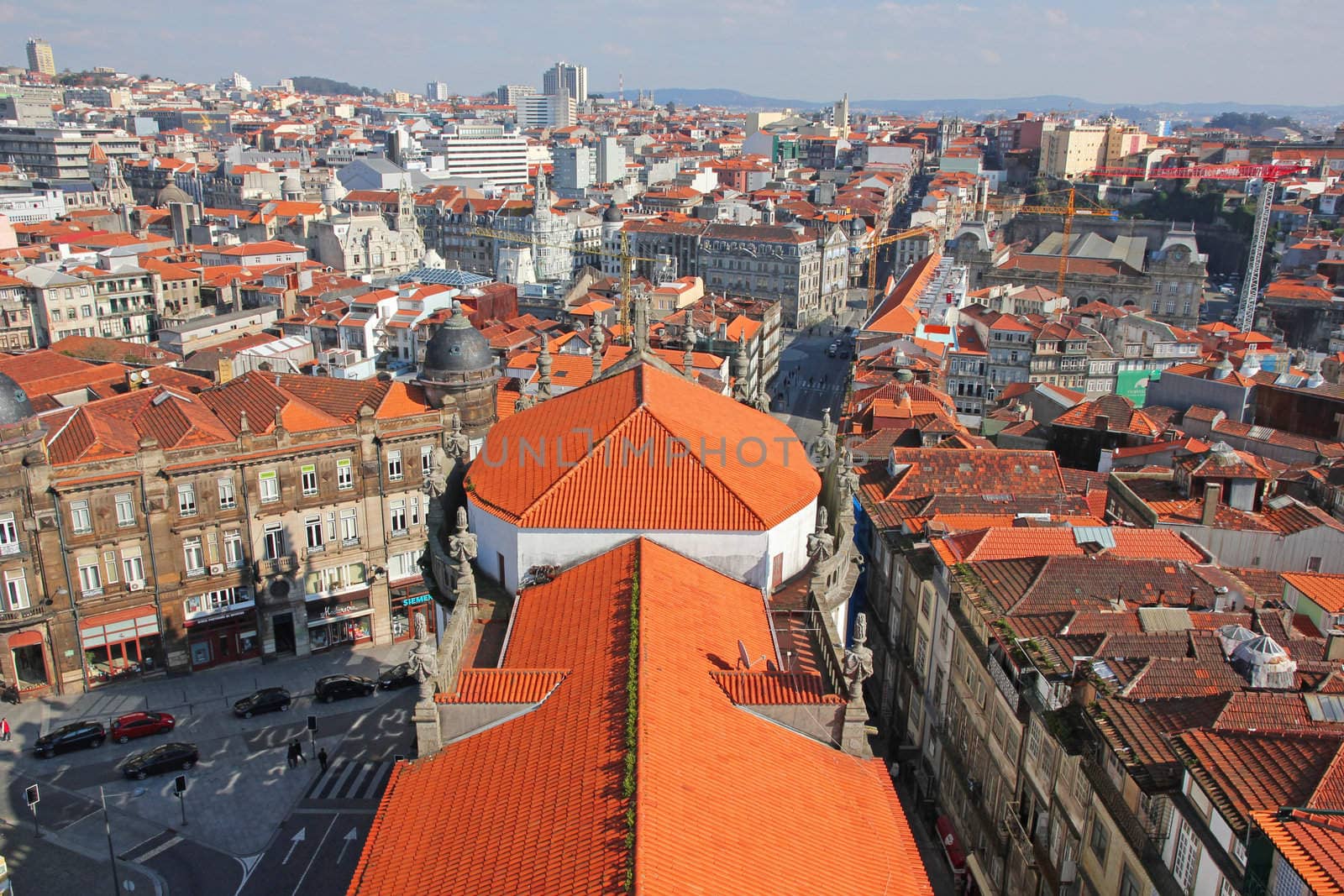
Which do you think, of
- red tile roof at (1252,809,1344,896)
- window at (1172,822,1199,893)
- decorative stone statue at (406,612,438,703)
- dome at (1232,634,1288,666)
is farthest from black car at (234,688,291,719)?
red tile roof at (1252,809,1344,896)

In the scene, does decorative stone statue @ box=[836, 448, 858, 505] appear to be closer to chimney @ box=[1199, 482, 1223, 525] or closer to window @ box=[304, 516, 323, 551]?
chimney @ box=[1199, 482, 1223, 525]

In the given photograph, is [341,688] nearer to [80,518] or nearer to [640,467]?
[80,518]

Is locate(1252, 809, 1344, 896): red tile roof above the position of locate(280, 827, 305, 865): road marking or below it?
above

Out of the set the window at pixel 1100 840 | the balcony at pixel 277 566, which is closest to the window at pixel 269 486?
the balcony at pixel 277 566

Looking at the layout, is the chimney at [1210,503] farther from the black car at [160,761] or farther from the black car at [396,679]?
the black car at [160,761]

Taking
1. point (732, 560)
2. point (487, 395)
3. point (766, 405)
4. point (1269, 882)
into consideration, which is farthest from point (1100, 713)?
point (487, 395)

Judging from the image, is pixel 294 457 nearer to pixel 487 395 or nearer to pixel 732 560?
pixel 487 395
